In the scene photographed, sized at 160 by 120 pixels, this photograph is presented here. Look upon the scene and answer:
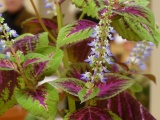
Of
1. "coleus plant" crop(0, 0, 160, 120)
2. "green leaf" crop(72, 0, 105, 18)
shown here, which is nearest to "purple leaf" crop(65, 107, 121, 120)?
"coleus plant" crop(0, 0, 160, 120)

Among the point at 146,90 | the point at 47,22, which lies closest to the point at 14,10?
the point at 146,90

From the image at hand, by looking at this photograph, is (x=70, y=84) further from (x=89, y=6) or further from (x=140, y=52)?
(x=140, y=52)

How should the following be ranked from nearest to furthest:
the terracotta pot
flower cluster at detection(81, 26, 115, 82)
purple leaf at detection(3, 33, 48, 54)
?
flower cluster at detection(81, 26, 115, 82) < purple leaf at detection(3, 33, 48, 54) < the terracotta pot

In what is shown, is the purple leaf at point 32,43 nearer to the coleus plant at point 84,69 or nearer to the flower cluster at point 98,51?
the coleus plant at point 84,69

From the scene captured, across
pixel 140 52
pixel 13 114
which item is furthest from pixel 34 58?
pixel 13 114

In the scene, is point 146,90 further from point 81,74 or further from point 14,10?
point 81,74

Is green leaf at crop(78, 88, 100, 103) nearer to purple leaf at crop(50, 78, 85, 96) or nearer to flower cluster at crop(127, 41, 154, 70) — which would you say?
purple leaf at crop(50, 78, 85, 96)

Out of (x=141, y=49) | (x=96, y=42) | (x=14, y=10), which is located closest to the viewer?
(x=96, y=42)
